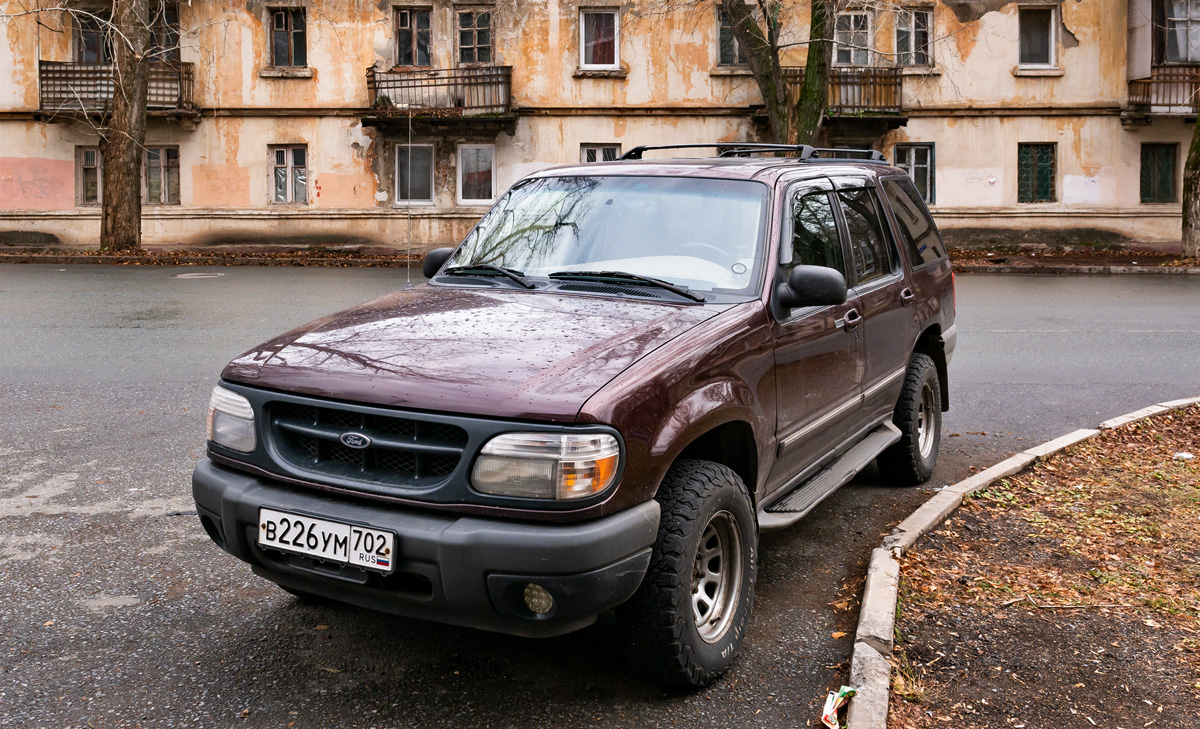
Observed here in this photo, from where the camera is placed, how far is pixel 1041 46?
29938mm

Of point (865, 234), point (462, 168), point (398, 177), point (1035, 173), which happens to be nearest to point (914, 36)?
point (1035, 173)

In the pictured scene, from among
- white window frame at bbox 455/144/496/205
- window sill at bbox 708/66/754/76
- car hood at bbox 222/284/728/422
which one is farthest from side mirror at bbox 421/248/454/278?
window sill at bbox 708/66/754/76

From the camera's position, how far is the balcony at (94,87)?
29312mm

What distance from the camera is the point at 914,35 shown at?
29.8 meters

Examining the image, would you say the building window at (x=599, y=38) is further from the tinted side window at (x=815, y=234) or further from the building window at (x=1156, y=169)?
the tinted side window at (x=815, y=234)

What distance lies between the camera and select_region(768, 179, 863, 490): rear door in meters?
4.41

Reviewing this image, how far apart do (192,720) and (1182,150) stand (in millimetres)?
31969

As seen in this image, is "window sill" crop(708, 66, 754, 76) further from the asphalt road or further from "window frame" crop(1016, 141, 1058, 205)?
the asphalt road

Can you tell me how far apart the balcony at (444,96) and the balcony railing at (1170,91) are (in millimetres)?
16458

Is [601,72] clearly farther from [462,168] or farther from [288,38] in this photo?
[288,38]

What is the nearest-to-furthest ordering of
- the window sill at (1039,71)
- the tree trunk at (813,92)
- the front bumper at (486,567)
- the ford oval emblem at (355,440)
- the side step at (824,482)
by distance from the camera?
the front bumper at (486,567), the ford oval emblem at (355,440), the side step at (824,482), the tree trunk at (813,92), the window sill at (1039,71)

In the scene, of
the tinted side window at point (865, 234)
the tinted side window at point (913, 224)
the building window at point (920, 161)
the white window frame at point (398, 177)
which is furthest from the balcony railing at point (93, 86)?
the tinted side window at point (865, 234)

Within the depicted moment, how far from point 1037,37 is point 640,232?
28940 millimetres

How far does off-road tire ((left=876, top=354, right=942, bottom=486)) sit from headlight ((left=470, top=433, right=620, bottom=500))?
11.0ft
